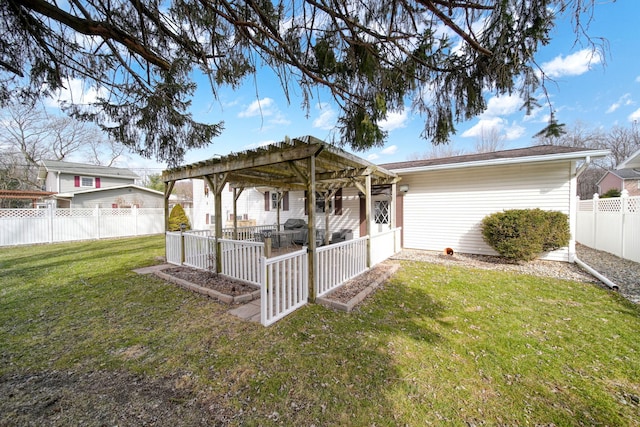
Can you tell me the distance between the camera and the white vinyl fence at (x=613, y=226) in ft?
20.0

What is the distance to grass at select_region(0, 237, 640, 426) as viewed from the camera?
6.47ft

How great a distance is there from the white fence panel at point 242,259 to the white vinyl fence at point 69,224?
10687 millimetres

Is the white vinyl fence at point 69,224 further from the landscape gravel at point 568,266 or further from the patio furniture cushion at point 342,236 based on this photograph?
the landscape gravel at point 568,266

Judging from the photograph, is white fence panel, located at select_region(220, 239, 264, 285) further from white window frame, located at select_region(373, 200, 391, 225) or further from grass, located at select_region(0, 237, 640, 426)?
white window frame, located at select_region(373, 200, 391, 225)

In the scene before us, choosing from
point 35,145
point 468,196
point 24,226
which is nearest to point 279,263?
point 468,196

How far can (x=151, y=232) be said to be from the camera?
1391 cm

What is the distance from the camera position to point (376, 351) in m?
2.70

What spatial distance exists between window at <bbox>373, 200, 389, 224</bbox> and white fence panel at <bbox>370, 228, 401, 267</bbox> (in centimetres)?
109

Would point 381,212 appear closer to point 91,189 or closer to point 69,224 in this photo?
point 69,224

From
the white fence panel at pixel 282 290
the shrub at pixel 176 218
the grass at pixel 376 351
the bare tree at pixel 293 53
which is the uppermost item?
the bare tree at pixel 293 53

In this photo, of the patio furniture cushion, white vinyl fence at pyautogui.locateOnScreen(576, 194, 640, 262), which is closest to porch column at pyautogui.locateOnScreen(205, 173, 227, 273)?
the patio furniture cushion

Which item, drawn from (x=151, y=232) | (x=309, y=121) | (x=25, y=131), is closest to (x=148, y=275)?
(x=309, y=121)

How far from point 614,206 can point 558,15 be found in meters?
8.44

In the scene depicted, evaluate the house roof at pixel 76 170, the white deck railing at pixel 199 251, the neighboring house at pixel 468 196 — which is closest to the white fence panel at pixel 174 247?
the white deck railing at pixel 199 251
